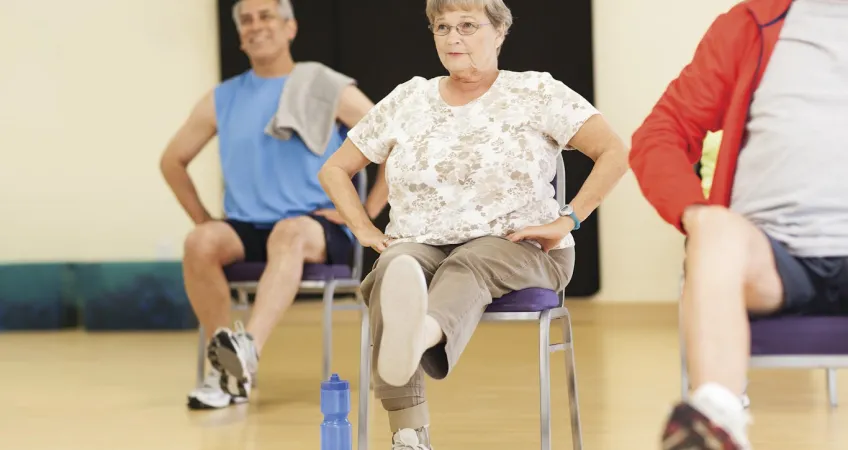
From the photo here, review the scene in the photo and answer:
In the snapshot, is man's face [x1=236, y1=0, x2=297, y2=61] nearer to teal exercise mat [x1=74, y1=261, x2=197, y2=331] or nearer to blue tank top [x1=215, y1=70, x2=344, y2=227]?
blue tank top [x1=215, y1=70, x2=344, y2=227]

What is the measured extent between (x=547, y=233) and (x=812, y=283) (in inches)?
27.2

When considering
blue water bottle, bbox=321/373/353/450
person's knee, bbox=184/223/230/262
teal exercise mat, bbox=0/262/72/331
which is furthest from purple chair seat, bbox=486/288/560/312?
teal exercise mat, bbox=0/262/72/331

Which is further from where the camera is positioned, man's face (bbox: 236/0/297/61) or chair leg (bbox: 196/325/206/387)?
man's face (bbox: 236/0/297/61)

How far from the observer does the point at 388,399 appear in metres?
2.11

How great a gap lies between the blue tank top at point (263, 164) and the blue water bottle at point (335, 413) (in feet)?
A: 4.55

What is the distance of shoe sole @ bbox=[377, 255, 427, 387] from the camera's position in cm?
178

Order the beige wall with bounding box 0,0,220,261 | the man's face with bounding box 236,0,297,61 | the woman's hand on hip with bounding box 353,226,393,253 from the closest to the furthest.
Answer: the woman's hand on hip with bounding box 353,226,393,253 < the man's face with bounding box 236,0,297,61 < the beige wall with bounding box 0,0,220,261

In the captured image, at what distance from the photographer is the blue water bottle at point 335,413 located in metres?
2.14

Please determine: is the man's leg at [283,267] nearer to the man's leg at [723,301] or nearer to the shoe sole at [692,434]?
the man's leg at [723,301]

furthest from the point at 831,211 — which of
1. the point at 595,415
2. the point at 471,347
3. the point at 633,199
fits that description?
the point at 633,199

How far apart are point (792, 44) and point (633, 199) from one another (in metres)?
4.63

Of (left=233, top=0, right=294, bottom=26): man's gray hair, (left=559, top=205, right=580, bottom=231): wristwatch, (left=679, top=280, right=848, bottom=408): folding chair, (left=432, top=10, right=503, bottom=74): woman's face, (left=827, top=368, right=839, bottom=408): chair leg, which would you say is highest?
(left=233, top=0, right=294, bottom=26): man's gray hair

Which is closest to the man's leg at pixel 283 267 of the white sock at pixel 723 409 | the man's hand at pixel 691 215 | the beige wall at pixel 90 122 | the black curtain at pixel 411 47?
the man's hand at pixel 691 215

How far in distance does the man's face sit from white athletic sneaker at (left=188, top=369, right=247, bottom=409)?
39.8 inches
